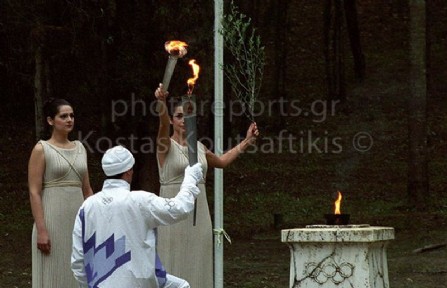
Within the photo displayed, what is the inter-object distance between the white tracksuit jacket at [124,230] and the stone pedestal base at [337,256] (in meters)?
1.69

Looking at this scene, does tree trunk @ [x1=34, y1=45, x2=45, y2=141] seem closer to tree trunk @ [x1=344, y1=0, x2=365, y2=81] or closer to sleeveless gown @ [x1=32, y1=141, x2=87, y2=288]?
sleeveless gown @ [x1=32, y1=141, x2=87, y2=288]

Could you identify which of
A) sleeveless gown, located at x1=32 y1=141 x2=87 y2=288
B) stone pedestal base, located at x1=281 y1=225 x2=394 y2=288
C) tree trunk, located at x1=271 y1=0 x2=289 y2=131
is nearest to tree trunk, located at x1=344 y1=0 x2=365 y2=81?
tree trunk, located at x1=271 y1=0 x2=289 y2=131

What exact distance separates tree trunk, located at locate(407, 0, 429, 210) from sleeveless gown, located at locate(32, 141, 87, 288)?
43.8ft

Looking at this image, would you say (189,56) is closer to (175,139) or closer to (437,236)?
(437,236)

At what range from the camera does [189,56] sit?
20.1 meters

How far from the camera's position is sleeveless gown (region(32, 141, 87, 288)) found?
416 inches

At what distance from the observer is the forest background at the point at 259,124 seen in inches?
811

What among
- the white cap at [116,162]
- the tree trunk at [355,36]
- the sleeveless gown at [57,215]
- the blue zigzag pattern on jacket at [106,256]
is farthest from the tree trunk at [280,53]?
the blue zigzag pattern on jacket at [106,256]

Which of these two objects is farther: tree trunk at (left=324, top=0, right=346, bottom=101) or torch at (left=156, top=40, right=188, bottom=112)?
tree trunk at (left=324, top=0, right=346, bottom=101)

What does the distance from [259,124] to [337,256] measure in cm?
2829

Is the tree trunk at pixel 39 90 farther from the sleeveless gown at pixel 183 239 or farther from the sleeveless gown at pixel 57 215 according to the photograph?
the sleeveless gown at pixel 57 215

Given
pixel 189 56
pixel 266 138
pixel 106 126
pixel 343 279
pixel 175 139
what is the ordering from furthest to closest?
pixel 266 138 < pixel 106 126 < pixel 189 56 < pixel 175 139 < pixel 343 279

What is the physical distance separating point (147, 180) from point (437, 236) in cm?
500

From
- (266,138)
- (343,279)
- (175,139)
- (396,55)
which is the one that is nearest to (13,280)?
(175,139)
